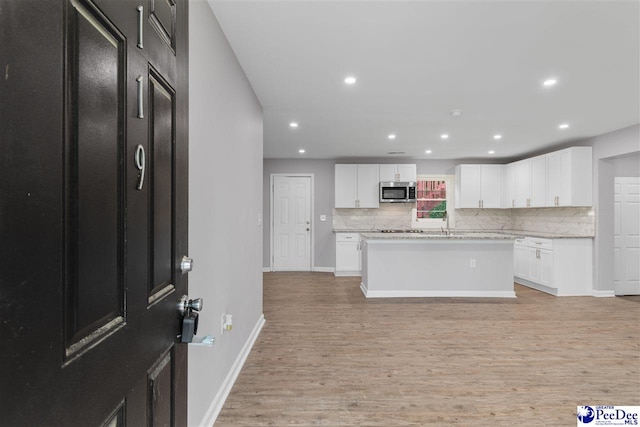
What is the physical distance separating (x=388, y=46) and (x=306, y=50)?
0.62m

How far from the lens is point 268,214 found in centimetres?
696

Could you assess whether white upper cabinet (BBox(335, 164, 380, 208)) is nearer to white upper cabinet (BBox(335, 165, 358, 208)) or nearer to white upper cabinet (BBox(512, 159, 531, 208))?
white upper cabinet (BBox(335, 165, 358, 208))

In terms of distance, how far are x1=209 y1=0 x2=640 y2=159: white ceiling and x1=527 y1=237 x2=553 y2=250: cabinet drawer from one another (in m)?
1.78

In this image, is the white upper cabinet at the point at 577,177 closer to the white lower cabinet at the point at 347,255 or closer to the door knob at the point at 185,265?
the white lower cabinet at the point at 347,255

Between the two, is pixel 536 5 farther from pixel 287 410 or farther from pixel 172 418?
pixel 287 410

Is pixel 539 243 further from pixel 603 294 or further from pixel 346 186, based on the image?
pixel 346 186

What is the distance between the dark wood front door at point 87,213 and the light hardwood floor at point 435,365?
1.57m

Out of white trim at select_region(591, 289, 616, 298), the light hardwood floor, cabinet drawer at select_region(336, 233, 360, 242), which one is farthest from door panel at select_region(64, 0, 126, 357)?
white trim at select_region(591, 289, 616, 298)

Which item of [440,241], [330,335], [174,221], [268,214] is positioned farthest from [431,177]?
[174,221]

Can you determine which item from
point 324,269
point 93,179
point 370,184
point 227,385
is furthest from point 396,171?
point 93,179

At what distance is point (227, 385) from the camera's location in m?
2.19

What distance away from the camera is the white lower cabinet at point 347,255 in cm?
653

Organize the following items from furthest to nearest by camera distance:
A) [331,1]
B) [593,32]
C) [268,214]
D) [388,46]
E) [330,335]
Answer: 1. [268,214]
2. [330,335]
3. [388,46]
4. [593,32]
5. [331,1]

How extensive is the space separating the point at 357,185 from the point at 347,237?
1.14 meters
